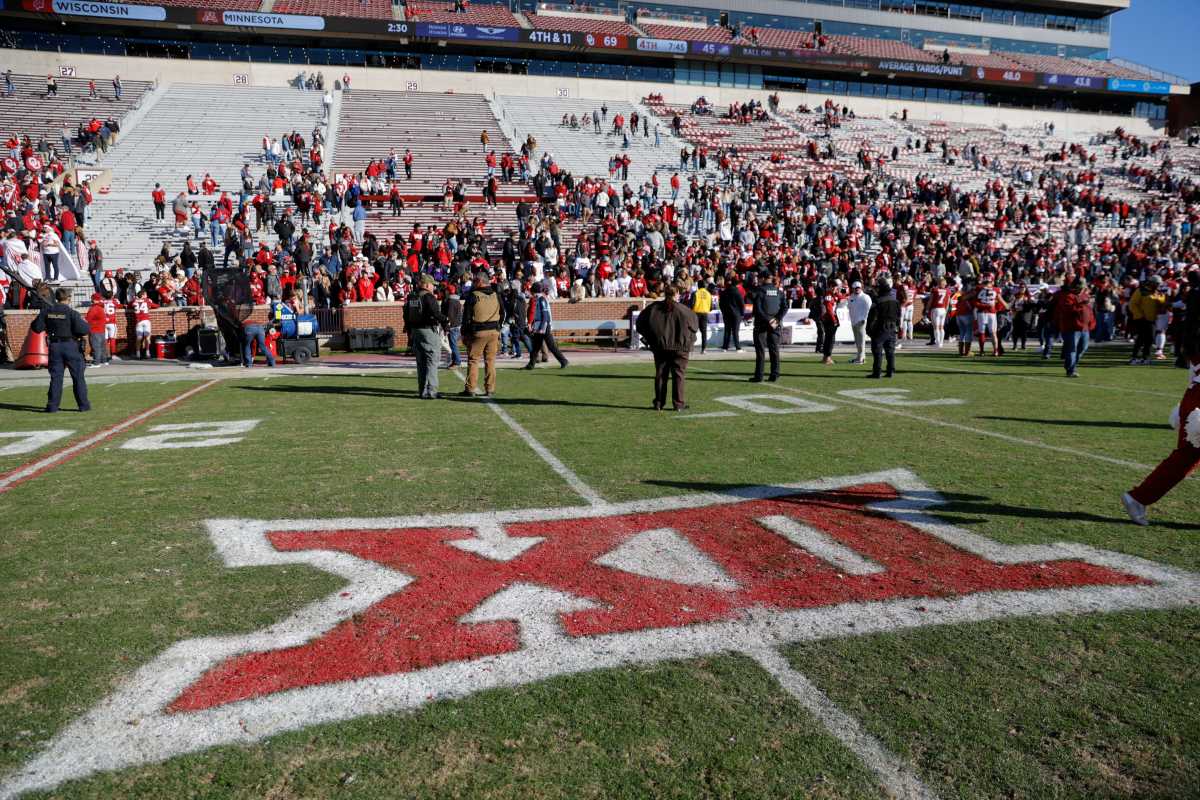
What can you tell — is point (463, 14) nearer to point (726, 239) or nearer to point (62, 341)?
point (726, 239)

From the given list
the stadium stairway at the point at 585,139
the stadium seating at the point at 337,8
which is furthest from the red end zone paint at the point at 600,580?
the stadium seating at the point at 337,8

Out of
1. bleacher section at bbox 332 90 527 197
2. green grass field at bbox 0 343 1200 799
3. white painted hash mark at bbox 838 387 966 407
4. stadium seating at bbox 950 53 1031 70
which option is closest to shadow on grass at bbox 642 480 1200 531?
Answer: green grass field at bbox 0 343 1200 799

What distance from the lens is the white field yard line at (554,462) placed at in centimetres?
643

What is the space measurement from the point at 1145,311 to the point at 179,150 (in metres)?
35.6

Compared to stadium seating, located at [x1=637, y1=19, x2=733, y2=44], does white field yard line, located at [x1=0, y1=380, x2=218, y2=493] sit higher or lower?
lower

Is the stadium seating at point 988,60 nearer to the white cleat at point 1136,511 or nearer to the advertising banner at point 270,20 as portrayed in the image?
the advertising banner at point 270,20

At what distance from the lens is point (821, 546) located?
5.16 m

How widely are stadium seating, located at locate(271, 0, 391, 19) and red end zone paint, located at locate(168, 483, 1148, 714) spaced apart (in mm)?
49151

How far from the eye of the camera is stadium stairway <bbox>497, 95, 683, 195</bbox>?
1515 inches

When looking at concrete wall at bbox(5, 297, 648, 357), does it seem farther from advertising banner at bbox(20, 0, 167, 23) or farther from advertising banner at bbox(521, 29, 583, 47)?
advertising banner at bbox(521, 29, 583, 47)

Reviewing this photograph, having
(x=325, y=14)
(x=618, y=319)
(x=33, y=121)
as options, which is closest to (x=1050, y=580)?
(x=618, y=319)

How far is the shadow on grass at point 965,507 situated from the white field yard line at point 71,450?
5689 millimetres

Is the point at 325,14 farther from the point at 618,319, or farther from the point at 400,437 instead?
the point at 400,437

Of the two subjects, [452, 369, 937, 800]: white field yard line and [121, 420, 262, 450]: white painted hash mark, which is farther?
[121, 420, 262, 450]: white painted hash mark
